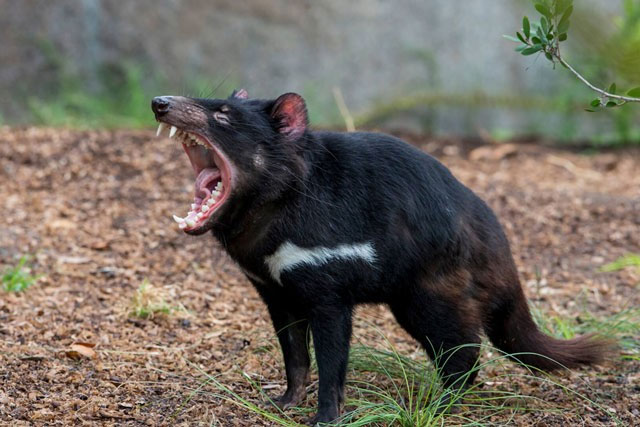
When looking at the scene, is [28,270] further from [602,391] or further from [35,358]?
[602,391]

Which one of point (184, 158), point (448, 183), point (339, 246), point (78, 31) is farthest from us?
point (78, 31)

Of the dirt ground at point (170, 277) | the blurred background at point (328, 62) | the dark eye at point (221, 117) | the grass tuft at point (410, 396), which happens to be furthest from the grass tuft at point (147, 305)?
the blurred background at point (328, 62)

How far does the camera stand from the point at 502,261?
333cm

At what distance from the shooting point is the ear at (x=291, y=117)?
121 inches

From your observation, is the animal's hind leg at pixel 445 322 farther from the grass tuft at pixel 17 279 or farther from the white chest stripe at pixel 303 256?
the grass tuft at pixel 17 279

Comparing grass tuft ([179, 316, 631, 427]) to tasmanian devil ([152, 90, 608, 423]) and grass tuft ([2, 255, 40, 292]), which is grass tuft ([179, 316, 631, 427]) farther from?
grass tuft ([2, 255, 40, 292])

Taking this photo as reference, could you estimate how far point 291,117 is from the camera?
10.2 feet

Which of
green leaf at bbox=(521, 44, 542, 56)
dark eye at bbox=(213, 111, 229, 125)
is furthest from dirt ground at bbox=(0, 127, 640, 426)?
green leaf at bbox=(521, 44, 542, 56)

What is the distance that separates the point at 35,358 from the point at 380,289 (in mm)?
1461

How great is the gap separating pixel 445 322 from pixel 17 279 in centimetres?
237

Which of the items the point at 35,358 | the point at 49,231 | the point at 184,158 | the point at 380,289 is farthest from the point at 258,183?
the point at 184,158

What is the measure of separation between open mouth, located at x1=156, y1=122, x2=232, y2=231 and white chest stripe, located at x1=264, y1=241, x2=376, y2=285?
27 centimetres

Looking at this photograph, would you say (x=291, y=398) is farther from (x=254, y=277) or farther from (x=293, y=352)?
(x=254, y=277)

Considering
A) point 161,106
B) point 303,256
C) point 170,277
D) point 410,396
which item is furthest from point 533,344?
point 170,277
